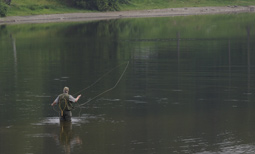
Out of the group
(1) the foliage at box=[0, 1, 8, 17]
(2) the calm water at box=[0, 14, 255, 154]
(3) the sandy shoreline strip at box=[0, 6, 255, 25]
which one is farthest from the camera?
(3) the sandy shoreline strip at box=[0, 6, 255, 25]

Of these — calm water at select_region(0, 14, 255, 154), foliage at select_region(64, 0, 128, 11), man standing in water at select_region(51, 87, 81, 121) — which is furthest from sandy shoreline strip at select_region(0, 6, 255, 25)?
man standing in water at select_region(51, 87, 81, 121)

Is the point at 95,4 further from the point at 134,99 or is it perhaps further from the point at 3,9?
the point at 134,99

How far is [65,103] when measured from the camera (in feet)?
82.5

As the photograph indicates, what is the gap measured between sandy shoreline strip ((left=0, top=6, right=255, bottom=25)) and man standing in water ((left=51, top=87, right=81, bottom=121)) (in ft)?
288

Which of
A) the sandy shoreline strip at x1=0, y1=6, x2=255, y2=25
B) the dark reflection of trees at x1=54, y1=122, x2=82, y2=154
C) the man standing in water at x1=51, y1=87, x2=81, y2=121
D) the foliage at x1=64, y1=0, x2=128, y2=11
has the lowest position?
the dark reflection of trees at x1=54, y1=122, x2=82, y2=154

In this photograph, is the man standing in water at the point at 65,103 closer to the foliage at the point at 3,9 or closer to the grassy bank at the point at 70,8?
the foliage at the point at 3,9

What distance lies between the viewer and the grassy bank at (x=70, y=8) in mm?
125250

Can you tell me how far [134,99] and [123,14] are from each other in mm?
105853

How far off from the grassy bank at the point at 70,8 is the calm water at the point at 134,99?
63517 millimetres

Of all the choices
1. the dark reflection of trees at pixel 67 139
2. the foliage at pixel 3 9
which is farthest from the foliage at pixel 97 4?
the dark reflection of trees at pixel 67 139

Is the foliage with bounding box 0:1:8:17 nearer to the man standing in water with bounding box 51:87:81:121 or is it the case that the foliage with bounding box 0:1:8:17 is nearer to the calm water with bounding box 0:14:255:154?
the calm water with bounding box 0:14:255:154

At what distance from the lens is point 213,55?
51.4m

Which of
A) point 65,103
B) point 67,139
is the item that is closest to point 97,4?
point 65,103

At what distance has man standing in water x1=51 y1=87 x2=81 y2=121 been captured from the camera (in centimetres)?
2516
